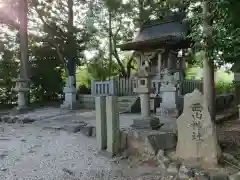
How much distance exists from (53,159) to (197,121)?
9.59ft

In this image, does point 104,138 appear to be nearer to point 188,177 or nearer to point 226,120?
point 188,177

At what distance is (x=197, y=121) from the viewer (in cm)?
444

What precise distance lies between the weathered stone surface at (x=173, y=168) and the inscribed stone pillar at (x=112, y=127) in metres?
1.40

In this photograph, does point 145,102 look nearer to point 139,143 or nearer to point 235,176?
point 139,143

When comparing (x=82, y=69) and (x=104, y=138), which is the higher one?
(x=82, y=69)

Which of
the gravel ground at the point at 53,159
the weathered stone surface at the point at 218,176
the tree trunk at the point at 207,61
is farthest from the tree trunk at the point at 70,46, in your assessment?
the weathered stone surface at the point at 218,176

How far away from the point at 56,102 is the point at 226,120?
1023cm

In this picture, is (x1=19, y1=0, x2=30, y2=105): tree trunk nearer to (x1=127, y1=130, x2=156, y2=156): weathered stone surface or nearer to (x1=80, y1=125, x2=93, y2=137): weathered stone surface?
(x1=80, y1=125, x2=93, y2=137): weathered stone surface

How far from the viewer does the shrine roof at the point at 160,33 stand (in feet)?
42.9

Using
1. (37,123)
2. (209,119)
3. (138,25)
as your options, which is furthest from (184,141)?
(138,25)

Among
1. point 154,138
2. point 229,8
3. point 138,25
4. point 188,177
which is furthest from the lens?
point 138,25

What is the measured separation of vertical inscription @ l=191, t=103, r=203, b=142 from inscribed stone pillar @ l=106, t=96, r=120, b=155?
170 centimetres

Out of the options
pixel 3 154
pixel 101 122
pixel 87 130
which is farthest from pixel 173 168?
pixel 3 154

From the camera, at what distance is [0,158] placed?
553cm
